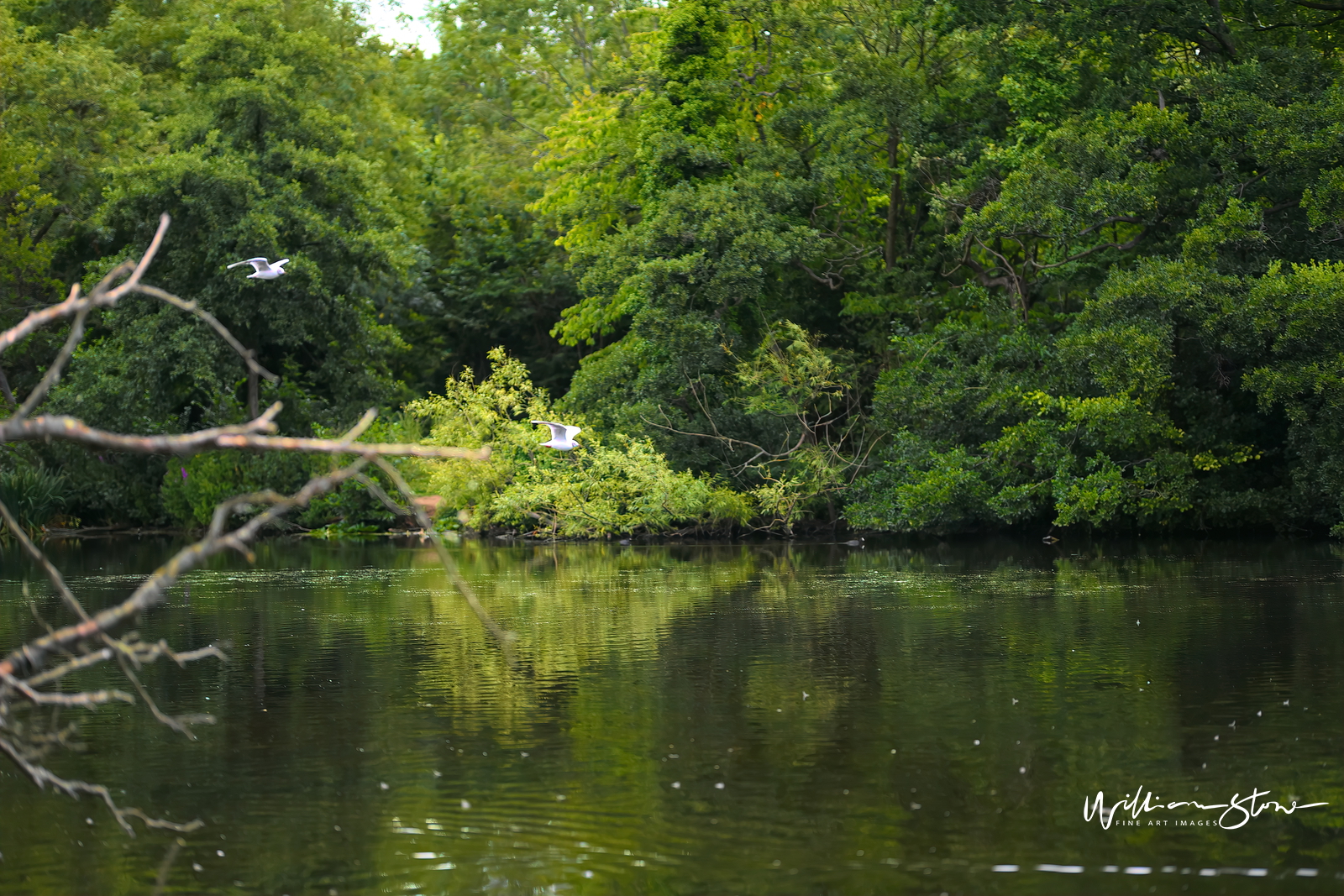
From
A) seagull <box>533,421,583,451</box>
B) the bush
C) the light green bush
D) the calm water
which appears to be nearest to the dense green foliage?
the light green bush

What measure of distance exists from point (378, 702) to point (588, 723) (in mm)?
2263

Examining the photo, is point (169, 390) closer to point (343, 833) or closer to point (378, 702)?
point (378, 702)

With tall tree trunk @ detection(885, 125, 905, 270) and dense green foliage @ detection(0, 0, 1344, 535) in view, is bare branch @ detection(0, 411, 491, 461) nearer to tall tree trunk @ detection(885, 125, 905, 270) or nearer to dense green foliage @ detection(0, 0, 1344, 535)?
dense green foliage @ detection(0, 0, 1344, 535)

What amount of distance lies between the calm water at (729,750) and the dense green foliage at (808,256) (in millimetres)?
10306

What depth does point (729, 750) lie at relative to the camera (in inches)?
412

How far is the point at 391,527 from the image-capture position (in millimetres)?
42781

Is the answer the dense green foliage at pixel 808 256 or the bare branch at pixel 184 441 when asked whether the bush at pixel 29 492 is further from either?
the bare branch at pixel 184 441

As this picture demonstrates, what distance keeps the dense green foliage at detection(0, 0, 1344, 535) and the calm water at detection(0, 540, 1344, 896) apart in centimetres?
1031

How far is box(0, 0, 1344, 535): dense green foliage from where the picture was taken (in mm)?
29453

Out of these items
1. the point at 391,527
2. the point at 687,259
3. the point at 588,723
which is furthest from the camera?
the point at 391,527

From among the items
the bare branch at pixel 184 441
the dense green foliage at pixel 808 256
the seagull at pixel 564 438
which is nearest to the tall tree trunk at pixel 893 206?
the dense green foliage at pixel 808 256

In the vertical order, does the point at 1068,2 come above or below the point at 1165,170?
above

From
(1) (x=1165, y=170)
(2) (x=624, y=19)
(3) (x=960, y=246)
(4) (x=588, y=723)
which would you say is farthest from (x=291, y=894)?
(2) (x=624, y=19)

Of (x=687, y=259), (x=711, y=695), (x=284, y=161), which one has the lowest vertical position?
(x=711, y=695)
